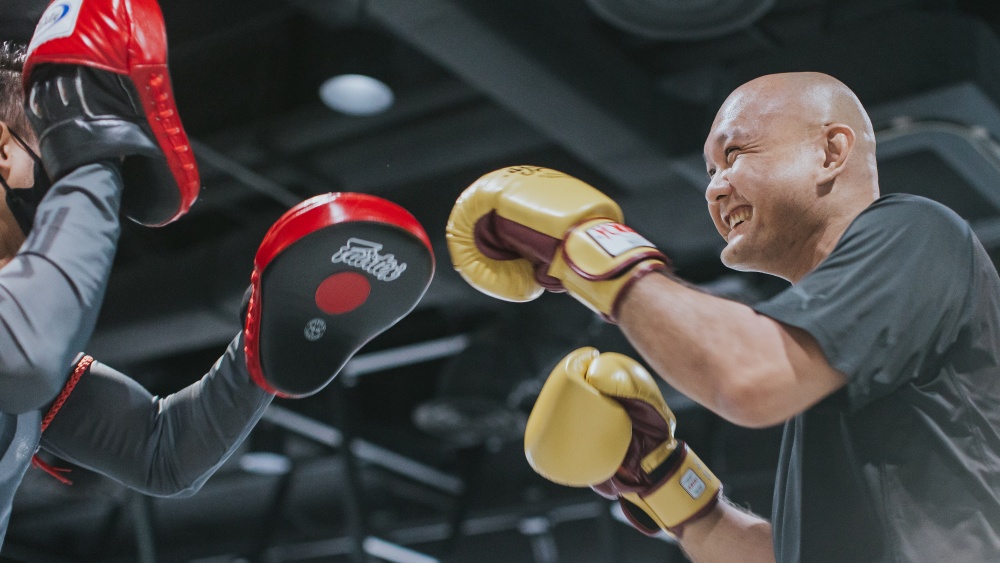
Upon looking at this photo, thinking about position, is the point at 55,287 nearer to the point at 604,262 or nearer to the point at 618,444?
the point at 604,262

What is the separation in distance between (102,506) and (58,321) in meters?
7.44

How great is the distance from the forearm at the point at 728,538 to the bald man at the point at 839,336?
130 millimetres

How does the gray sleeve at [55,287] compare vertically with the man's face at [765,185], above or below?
below

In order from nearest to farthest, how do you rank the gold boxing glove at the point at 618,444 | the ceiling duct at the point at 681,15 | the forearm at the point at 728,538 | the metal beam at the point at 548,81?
the gold boxing glove at the point at 618,444, the forearm at the point at 728,538, the ceiling duct at the point at 681,15, the metal beam at the point at 548,81

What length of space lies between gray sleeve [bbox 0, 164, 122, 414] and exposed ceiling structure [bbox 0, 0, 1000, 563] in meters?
0.46

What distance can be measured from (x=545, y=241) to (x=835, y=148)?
0.46 m

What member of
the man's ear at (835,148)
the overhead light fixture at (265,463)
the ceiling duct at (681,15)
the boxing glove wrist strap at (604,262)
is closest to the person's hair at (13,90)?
the boxing glove wrist strap at (604,262)

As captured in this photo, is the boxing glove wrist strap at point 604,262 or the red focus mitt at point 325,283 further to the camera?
the red focus mitt at point 325,283

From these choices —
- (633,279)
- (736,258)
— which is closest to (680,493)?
(736,258)

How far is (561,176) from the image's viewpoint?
65.0 inches

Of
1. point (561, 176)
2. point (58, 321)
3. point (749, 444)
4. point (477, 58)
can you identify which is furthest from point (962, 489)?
point (749, 444)

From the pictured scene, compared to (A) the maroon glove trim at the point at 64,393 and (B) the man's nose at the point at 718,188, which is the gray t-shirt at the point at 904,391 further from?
(A) the maroon glove trim at the point at 64,393

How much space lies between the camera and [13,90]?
1697 millimetres

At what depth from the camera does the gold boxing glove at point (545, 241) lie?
1.47 metres
